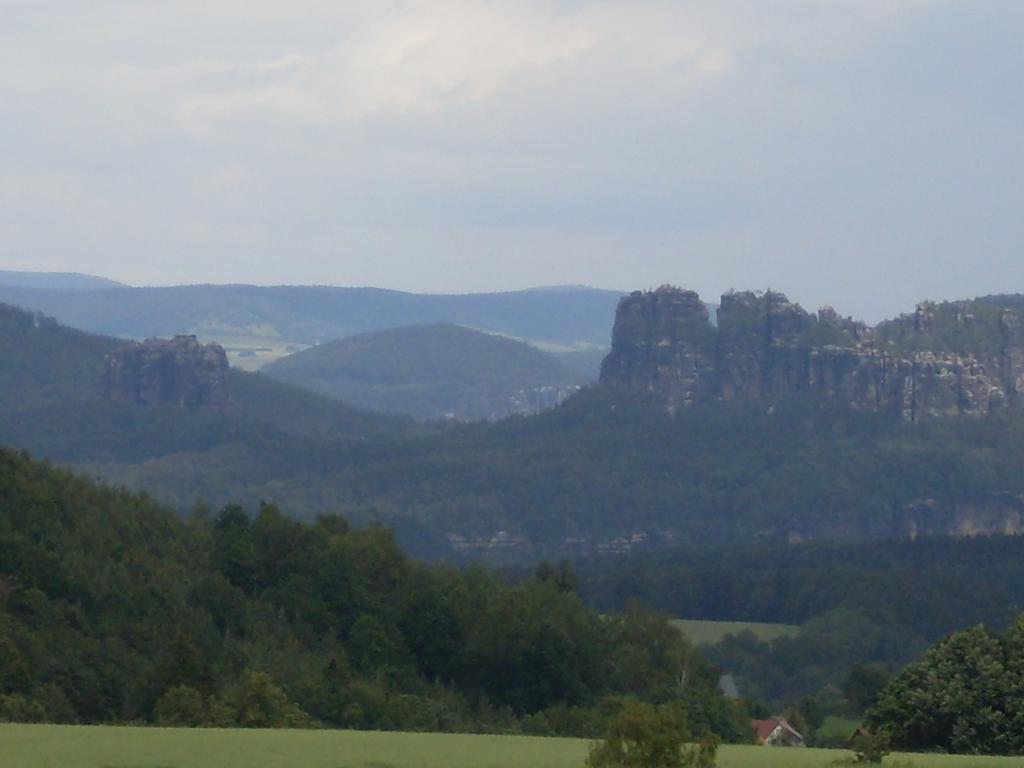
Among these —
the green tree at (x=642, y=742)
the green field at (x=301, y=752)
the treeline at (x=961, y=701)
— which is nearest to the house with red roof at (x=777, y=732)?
the treeline at (x=961, y=701)

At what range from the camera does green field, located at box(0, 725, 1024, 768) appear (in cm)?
3778

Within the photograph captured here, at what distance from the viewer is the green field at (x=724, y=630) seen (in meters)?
154

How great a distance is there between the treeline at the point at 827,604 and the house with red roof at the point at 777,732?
2364cm

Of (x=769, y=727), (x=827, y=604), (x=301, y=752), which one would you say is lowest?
(x=827, y=604)

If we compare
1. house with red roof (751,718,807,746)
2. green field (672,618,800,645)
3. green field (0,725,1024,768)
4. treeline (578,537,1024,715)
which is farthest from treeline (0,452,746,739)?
green field (672,618,800,645)

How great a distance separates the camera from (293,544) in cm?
9562

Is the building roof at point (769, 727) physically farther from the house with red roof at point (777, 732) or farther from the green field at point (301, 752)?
the green field at point (301, 752)

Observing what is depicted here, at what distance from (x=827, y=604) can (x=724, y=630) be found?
12.3 metres

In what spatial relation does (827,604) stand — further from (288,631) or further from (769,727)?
(288,631)

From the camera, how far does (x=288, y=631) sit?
284 feet

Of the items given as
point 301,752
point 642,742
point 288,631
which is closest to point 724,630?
point 288,631

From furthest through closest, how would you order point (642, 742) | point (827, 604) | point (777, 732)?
point (827, 604), point (777, 732), point (642, 742)

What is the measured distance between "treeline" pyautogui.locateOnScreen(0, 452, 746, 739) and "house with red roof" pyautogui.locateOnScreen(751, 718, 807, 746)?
284cm

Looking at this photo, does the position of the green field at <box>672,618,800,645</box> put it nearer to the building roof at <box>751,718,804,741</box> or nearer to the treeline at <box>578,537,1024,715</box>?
the treeline at <box>578,537,1024,715</box>
